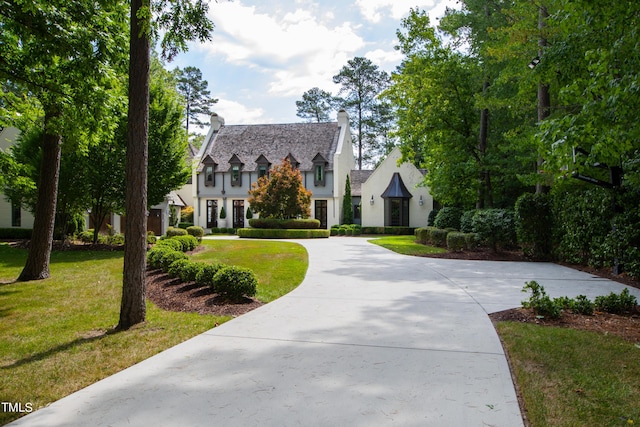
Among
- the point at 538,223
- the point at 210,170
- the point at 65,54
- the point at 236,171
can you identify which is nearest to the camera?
the point at 65,54

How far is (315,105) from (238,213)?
20174mm

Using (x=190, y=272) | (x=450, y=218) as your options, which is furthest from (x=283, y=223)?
(x=190, y=272)

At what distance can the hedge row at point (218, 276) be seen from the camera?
6734 mm

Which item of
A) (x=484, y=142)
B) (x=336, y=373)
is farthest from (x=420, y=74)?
(x=336, y=373)

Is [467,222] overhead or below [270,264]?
overhead

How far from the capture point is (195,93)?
46.7 meters

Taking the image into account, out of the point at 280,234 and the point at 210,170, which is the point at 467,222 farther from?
the point at 210,170

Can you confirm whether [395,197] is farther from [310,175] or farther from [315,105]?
[315,105]

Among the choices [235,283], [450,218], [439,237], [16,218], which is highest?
[16,218]

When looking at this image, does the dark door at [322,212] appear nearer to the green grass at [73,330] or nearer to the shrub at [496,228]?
the shrub at [496,228]

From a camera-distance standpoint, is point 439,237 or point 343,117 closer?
point 439,237

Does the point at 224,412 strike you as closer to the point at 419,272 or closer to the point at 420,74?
the point at 419,272

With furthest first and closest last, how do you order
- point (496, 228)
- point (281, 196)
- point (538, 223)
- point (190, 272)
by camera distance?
point (281, 196) < point (496, 228) < point (538, 223) < point (190, 272)

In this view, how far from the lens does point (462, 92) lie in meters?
17.6
